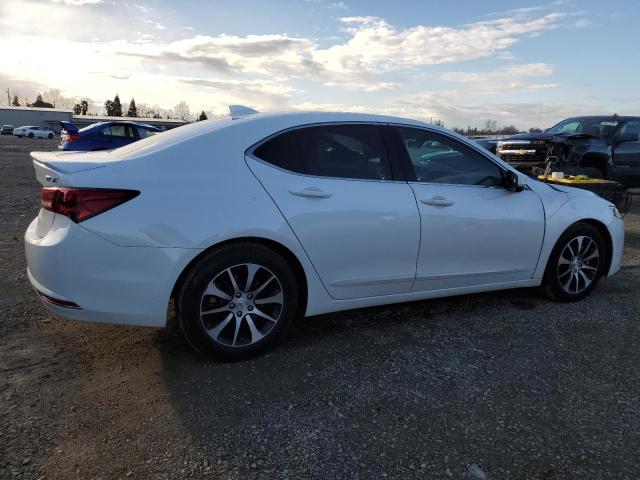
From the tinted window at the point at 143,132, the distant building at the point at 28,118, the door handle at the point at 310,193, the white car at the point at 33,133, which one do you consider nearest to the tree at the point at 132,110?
the distant building at the point at 28,118

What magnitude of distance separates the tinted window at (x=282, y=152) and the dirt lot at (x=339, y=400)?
1278mm

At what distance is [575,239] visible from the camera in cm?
461

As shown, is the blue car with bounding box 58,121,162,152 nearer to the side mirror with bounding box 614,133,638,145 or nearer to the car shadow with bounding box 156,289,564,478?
the side mirror with bounding box 614,133,638,145

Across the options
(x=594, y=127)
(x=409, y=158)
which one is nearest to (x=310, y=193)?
(x=409, y=158)

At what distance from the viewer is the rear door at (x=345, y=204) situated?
3.41 metres

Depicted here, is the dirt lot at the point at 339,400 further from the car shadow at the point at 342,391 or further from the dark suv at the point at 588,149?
the dark suv at the point at 588,149

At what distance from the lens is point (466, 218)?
13.1ft

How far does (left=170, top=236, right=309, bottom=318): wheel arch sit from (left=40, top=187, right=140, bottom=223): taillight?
53 centimetres

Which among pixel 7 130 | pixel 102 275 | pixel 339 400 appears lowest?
pixel 7 130

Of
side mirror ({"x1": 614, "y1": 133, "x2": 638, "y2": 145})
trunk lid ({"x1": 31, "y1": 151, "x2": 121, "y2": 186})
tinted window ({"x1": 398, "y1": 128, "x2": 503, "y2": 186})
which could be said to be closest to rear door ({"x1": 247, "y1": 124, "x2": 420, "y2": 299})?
tinted window ({"x1": 398, "y1": 128, "x2": 503, "y2": 186})

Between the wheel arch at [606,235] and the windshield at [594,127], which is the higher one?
the windshield at [594,127]

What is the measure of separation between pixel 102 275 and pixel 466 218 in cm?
260

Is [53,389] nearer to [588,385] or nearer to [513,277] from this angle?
[588,385]

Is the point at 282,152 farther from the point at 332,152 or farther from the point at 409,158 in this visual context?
the point at 409,158
